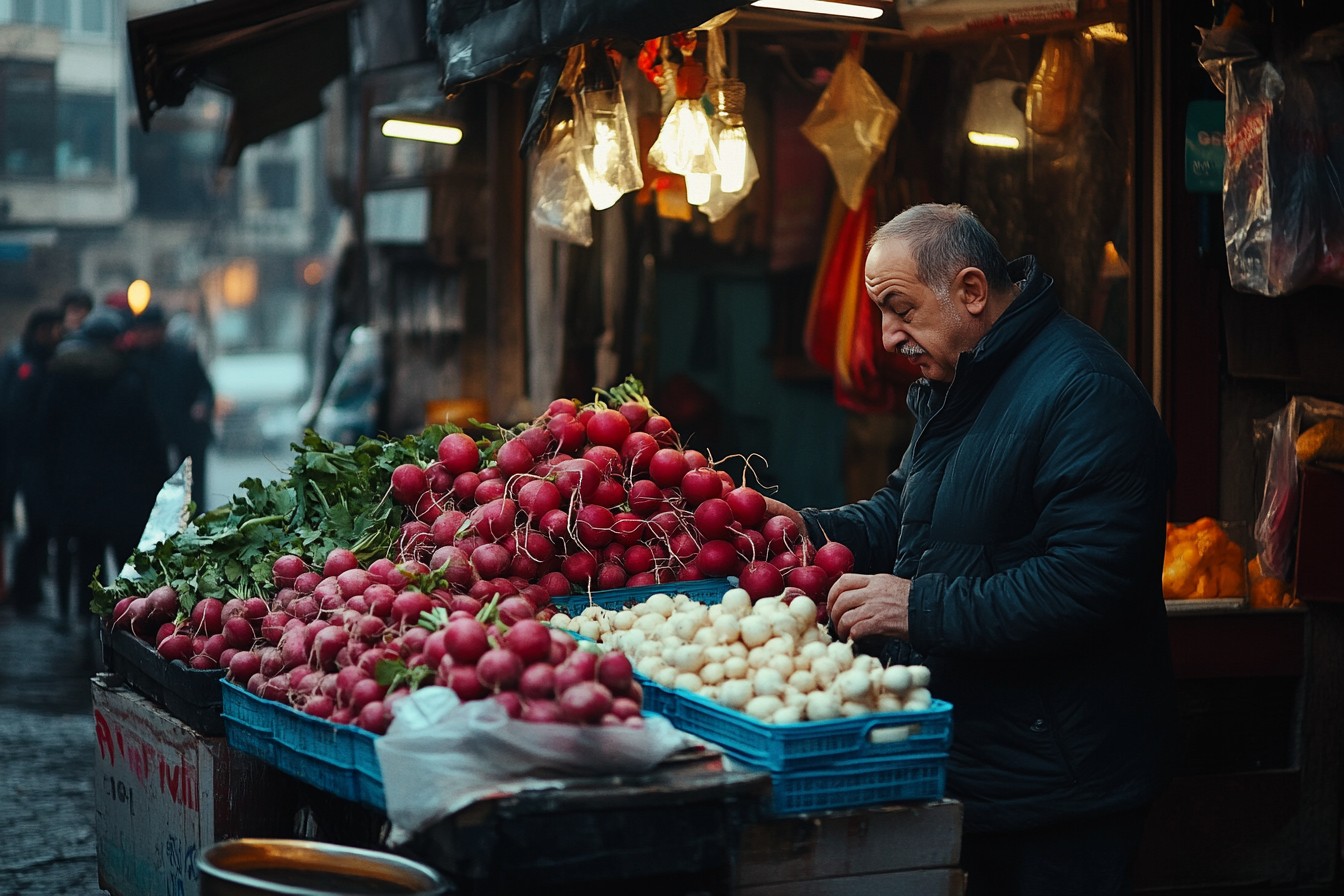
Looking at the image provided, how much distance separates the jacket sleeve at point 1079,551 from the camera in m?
2.94

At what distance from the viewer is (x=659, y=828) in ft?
8.05

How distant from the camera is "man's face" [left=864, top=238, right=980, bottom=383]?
10.6 feet

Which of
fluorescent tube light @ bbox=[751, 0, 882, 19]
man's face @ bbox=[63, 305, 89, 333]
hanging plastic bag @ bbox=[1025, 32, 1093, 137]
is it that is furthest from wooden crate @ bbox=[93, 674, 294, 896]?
man's face @ bbox=[63, 305, 89, 333]

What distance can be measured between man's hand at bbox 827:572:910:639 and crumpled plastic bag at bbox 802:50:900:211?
11.2 feet

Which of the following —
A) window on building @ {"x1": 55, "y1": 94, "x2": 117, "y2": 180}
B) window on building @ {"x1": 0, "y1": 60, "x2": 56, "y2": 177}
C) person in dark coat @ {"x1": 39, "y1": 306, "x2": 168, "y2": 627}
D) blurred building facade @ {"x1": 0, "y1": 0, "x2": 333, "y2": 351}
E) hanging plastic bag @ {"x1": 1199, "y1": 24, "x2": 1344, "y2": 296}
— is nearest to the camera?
hanging plastic bag @ {"x1": 1199, "y1": 24, "x2": 1344, "y2": 296}

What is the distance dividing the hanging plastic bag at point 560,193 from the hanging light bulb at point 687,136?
12.2 inches

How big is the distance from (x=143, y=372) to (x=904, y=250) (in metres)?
7.90

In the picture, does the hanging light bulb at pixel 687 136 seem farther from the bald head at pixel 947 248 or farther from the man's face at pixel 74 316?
the man's face at pixel 74 316

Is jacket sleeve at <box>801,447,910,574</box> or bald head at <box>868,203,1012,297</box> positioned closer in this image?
bald head at <box>868,203,1012,297</box>

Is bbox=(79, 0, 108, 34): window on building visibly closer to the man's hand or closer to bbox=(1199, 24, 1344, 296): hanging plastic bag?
bbox=(1199, 24, 1344, 296): hanging plastic bag

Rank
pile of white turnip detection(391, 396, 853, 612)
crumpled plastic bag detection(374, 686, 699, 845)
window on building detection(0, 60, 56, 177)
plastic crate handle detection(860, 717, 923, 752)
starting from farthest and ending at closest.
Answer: window on building detection(0, 60, 56, 177)
pile of white turnip detection(391, 396, 853, 612)
plastic crate handle detection(860, 717, 923, 752)
crumpled plastic bag detection(374, 686, 699, 845)

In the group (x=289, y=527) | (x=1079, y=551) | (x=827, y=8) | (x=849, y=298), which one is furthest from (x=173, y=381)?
(x=1079, y=551)

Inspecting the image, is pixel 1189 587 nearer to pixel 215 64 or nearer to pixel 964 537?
pixel 964 537

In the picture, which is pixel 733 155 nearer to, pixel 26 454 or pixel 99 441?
pixel 99 441
